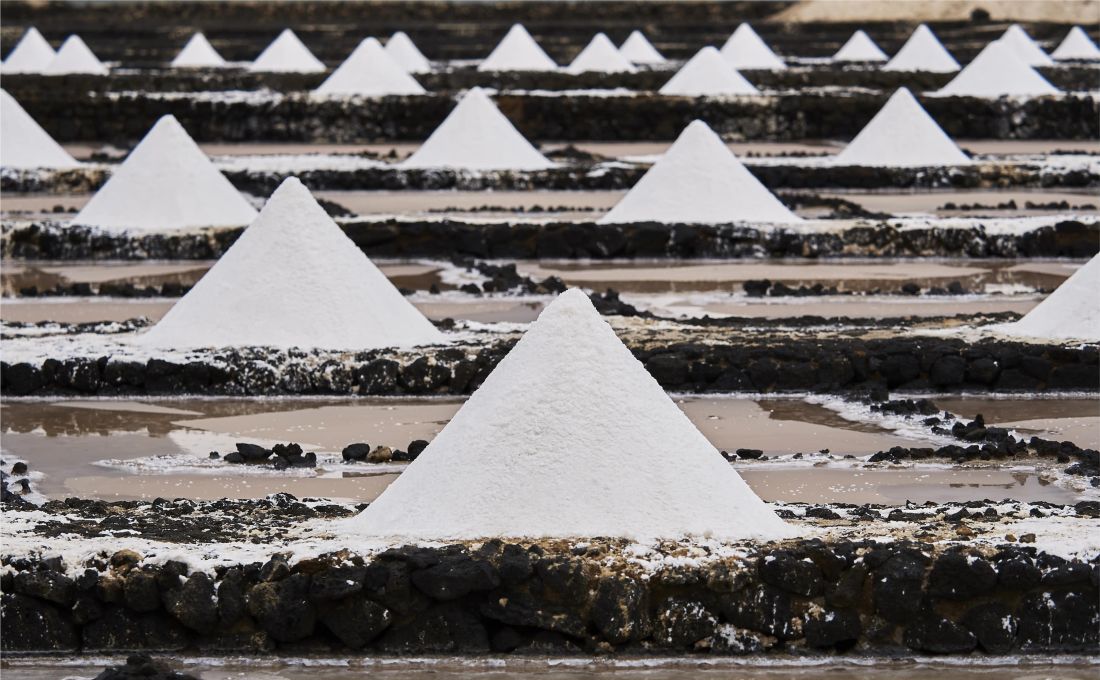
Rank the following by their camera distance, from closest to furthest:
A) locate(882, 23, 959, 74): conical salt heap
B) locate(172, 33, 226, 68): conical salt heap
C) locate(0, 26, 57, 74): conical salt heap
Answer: locate(882, 23, 959, 74): conical salt heap
locate(0, 26, 57, 74): conical salt heap
locate(172, 33, 226, 68): conical salt heap

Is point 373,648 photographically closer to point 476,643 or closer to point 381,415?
point 476,643

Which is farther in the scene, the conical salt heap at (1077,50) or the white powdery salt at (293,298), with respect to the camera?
the conical salt heap at (1077,50)

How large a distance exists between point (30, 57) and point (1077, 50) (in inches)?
589

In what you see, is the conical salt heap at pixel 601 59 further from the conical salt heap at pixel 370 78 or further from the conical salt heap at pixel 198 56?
the conical salt heap at pixel 198 56

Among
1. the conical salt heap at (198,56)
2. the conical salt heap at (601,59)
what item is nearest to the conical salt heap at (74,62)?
the conical salt heap at (198,56)

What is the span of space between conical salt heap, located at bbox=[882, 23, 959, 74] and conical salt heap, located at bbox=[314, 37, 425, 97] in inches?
317

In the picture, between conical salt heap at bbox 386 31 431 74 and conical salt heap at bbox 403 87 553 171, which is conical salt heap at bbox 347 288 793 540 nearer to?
conical salt heap at bbox 403 87 553 171

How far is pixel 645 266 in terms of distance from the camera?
13047mm

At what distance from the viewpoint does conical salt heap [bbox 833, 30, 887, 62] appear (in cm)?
3141

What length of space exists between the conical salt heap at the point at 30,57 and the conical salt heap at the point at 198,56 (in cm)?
173

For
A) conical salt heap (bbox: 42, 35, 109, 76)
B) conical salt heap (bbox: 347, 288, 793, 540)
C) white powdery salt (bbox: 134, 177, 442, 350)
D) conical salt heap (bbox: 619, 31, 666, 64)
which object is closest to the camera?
conical salt heap (bbox: 347, 288, 793, 540)

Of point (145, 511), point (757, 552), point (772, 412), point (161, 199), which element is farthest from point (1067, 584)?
point (161, 199)

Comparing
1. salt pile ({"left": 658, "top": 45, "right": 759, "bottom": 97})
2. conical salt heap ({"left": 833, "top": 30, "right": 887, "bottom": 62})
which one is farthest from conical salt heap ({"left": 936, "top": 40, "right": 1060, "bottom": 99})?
conical salt heap ({"left": 833, "top": 30, "right": 887, "bottom": 62})

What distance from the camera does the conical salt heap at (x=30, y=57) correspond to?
95.1 ft
